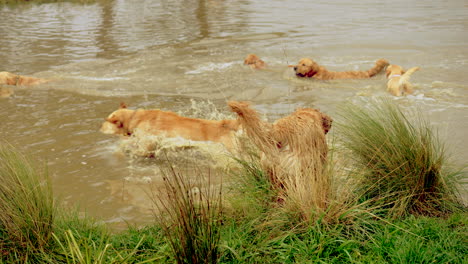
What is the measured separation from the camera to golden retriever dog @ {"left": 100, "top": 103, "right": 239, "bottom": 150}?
20.8 feet

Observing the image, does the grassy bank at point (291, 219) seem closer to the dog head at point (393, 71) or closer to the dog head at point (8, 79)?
the dog head at point (393, 71)

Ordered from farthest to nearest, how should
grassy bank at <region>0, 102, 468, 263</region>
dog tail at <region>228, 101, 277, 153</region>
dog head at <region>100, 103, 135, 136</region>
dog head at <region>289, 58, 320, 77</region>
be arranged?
dog head at <region>289, 58, 320, 77</region>
dog head at <region>100, 103, 135, 136</region>
dog tail at <region>228, 101, 277, 153</region>
grassy bank at <region>0, 102, 468, 263</region>

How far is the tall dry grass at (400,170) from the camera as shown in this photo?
4.20 metres

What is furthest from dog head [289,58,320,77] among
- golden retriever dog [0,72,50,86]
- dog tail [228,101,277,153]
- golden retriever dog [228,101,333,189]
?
dog tail [228,101,277,153]

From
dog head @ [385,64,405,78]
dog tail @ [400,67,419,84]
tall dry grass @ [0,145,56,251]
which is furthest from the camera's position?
dog head @ [385,64,405,78]

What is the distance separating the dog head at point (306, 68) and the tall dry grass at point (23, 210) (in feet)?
24.4

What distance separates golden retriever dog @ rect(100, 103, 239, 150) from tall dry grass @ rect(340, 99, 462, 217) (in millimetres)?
1985

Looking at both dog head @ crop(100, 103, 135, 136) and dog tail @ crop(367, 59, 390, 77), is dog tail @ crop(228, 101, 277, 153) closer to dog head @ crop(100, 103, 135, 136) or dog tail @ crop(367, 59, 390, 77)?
dog head @ crop(100, 103, 135, 136)

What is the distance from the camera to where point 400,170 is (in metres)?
4.23

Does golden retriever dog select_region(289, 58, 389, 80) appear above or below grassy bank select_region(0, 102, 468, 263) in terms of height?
below

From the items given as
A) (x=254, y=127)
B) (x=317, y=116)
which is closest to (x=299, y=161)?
(x=254, y=127)

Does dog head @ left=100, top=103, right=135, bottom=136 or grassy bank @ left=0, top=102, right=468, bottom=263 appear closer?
grassy bank @ left=0, top=102, right=468, bottom=263

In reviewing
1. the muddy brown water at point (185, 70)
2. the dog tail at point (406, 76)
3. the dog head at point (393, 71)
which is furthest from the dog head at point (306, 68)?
the dog tail at point (406, 76)

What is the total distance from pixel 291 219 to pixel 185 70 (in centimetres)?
832
